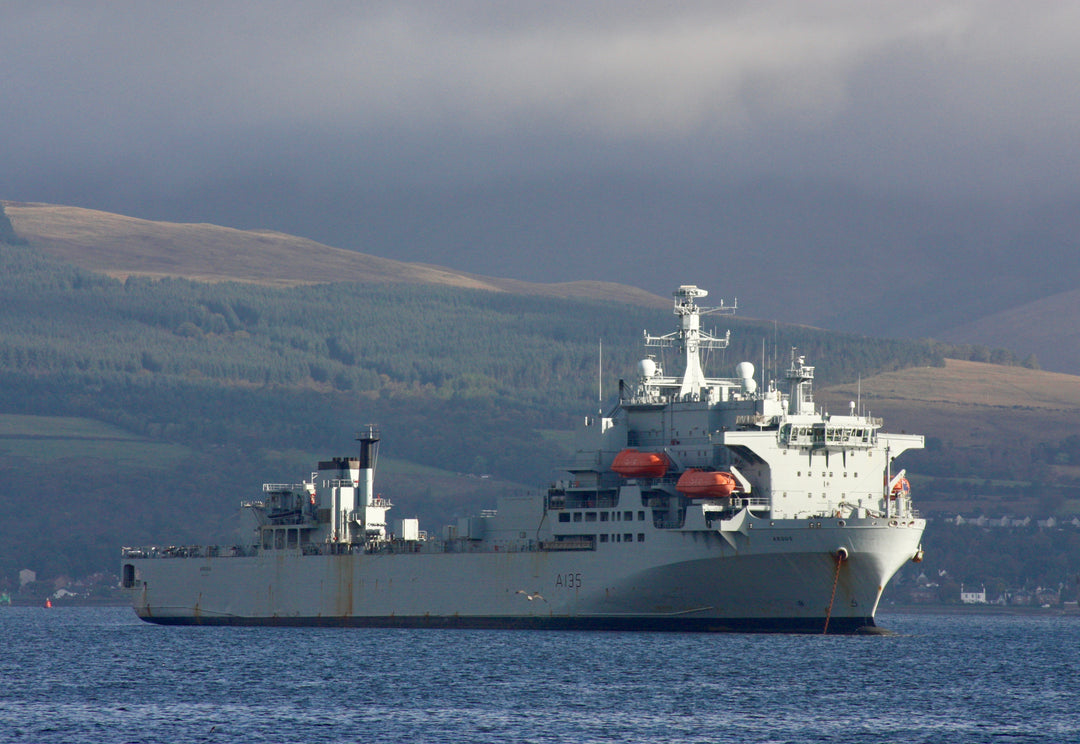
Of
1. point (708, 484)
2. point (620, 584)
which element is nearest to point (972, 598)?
point (620, 584)

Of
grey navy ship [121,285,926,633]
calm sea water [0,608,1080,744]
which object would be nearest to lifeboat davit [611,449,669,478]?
grey navy ship [121,285,926,633]

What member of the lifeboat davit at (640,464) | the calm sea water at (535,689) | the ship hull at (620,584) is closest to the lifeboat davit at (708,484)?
the ship hull at (620,584)

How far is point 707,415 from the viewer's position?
75.8 m

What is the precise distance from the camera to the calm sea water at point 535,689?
48875 mm

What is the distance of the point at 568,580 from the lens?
7675 cm

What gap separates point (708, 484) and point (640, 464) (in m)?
4.11

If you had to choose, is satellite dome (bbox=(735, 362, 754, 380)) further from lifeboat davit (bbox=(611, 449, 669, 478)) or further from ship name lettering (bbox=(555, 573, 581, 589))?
ship name lettering (bbox=(555, 573, 581, 589))

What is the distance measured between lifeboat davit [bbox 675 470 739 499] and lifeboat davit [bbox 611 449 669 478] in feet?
7.90

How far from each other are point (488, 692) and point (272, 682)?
8136 millimetres

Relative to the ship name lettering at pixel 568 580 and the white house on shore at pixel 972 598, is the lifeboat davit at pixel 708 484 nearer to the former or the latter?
the ship name lettering at pixel 568 580

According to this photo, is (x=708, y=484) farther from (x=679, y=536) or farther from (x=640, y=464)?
(x=640, y=464)

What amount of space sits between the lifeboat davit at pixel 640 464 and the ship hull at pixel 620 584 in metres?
2.79

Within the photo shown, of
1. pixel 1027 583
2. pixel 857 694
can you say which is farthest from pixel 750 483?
pixel 1027 583

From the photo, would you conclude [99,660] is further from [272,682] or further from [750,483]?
[750,483]
